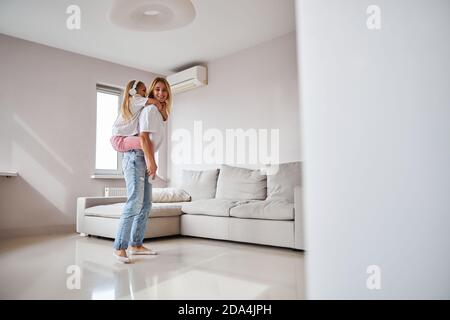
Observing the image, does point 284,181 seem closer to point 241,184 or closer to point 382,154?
point 241,184

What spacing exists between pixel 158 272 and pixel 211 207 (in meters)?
1.33

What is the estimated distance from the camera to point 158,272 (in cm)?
201

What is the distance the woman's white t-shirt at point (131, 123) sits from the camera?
7.93 ft

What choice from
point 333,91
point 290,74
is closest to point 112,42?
point 290,74

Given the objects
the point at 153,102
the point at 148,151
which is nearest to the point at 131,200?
the point at 148,151

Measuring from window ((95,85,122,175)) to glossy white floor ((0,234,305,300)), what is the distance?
5.90 ft

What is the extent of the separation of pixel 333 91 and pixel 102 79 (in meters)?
4.35

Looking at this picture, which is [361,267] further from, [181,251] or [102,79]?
[102,79]

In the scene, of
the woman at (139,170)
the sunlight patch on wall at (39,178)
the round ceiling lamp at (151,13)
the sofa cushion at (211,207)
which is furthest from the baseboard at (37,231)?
the round ceiling lamp at (151,13)

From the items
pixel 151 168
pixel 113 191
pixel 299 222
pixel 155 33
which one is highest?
pixel 155 33

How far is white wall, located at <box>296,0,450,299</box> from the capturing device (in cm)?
85
